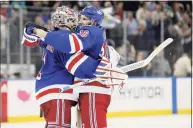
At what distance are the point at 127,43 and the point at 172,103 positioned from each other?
1.32m

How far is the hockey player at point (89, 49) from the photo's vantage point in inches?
132

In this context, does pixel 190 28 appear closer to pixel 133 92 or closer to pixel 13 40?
pixel 133 92

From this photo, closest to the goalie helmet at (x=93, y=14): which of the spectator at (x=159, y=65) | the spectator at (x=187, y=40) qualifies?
the spectator at (x=159, y=65)

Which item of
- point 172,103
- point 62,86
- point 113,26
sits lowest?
point 172,103

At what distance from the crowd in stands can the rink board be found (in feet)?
1.12

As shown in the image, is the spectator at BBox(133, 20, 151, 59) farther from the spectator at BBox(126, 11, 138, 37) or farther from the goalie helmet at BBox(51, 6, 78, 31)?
the goalie helmet at BBox(51, 6, 78, 31)

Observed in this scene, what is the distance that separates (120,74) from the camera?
3.65m

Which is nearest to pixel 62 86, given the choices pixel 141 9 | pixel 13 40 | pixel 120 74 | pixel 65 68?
pixel 65 68

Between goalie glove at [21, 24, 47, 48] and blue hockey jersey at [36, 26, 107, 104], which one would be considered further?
goalie glove at [21, 24, 47, 48]

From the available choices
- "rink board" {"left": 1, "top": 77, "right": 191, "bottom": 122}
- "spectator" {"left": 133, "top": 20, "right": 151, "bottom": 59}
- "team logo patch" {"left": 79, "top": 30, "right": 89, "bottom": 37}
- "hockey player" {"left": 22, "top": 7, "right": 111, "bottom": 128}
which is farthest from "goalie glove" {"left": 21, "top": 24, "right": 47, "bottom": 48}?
"spectator" {"left": 133, "top": 20, "right": 151, "bottom": 59}

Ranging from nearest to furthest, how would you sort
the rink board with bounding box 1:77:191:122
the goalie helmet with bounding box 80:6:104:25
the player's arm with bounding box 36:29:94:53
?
the player's arm with bounding box 36:29:94:53
the goalie helmet with bounding box 80:6:104:25
the rink board with bounding box 1:77:191:122

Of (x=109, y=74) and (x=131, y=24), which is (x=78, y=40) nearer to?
(x=109, y=74)

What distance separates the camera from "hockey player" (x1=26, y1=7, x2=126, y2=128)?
3.36m

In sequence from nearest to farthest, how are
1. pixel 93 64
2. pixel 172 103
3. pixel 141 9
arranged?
pixel 93 64, pixel 172 103, pixel 141 9
